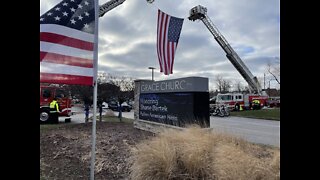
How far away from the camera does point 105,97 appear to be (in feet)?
73.5

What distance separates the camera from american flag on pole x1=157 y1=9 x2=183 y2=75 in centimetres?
944

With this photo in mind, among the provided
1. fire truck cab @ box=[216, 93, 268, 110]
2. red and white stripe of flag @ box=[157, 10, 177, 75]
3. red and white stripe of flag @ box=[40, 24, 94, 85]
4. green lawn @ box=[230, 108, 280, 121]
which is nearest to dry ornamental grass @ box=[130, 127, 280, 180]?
red and white stripe of flag @ box=[40, 24, 94, 85]

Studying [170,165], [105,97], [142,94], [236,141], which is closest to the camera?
[170,165]

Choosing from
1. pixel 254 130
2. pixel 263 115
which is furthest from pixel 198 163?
pixel 263 115

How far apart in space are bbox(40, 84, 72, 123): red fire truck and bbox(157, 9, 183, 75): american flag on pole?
10.1 meters

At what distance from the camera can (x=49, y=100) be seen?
17234mm

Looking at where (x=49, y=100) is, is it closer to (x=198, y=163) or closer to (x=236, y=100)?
(x=198, y=163)

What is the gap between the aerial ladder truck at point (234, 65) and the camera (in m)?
31.0

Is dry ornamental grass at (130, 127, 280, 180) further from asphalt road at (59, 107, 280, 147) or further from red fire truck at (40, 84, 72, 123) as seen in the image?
red fire truck at (40, 84, 72, 123)

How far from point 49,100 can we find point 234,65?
2463cm

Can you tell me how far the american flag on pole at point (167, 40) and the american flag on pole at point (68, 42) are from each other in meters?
4.37
